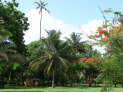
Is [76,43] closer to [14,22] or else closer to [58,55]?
[58,55]

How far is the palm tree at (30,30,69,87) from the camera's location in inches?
1985

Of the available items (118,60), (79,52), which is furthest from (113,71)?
(79,52)

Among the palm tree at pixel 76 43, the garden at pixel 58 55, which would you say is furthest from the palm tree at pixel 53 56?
the palm tree at pixel 76 43

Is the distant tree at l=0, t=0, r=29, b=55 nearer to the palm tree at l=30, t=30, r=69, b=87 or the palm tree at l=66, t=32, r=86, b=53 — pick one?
the palm tree at l=30, t=30, r=69, b=87

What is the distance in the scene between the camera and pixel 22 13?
119ft

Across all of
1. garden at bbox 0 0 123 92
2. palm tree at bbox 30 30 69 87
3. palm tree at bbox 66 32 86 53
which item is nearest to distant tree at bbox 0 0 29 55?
garden at bbox 0 0 123 92

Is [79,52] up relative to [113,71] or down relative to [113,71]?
up

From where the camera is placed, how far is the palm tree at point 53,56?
50.4 metres

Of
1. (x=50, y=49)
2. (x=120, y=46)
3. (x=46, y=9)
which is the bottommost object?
(x=120, y=46)

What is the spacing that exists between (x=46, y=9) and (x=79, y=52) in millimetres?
11440

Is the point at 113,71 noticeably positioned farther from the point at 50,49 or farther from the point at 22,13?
the point at 50,49

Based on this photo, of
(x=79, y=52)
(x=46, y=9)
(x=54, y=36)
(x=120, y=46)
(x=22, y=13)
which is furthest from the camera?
(x=46, y=9)

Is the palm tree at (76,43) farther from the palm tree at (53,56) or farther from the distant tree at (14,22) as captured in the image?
the distant tree at (14,22)

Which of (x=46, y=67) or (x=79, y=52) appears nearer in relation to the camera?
(x=46, y=67)
